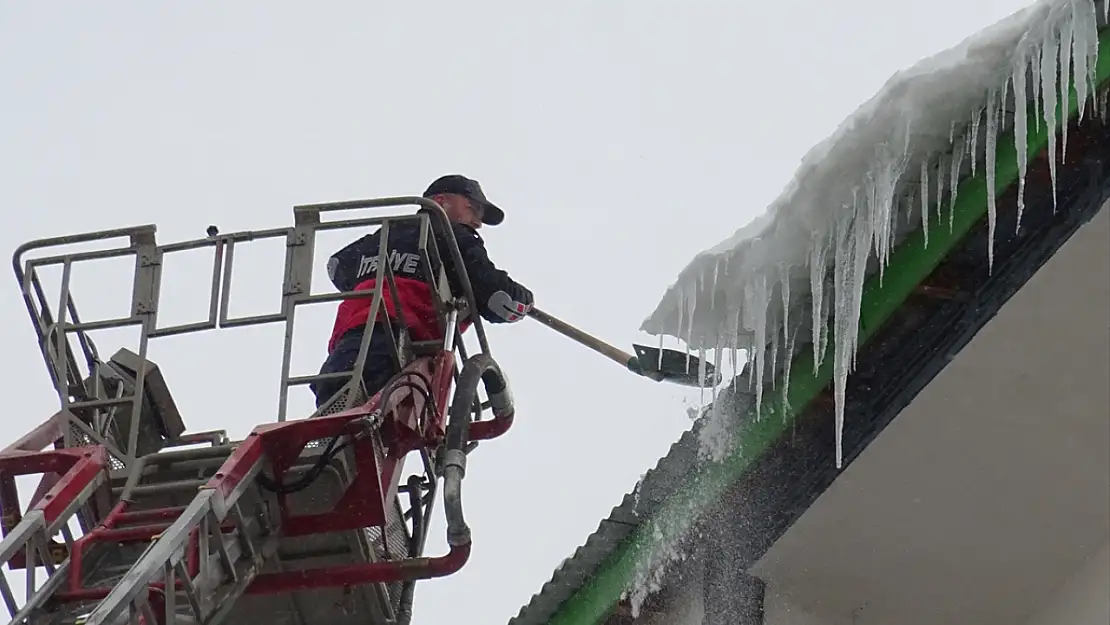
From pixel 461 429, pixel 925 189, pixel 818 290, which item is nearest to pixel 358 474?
pixel 461 429

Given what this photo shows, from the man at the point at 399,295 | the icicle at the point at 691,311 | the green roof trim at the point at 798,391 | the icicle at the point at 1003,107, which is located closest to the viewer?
the icicle at the point at 1003,107

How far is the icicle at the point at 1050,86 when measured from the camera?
4105mm

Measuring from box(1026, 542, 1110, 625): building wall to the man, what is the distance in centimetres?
271

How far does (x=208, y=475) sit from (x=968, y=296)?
2.77 m

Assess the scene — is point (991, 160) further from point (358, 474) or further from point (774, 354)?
point (358, 474)

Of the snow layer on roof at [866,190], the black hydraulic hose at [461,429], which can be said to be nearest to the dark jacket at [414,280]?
the black hydraulic hose at [461,429]

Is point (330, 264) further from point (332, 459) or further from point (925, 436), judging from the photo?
point (925, 436)

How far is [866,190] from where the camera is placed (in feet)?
14.6

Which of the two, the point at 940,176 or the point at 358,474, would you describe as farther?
the point at 358,474

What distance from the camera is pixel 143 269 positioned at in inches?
239

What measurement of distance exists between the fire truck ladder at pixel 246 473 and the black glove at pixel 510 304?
0.38 ft

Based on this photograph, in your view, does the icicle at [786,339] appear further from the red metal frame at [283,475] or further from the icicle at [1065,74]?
the red metal frame at [283,475]

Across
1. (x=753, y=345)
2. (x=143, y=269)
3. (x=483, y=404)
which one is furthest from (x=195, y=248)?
(x=753, y=345)

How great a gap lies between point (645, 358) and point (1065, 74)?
3625 millimetres
